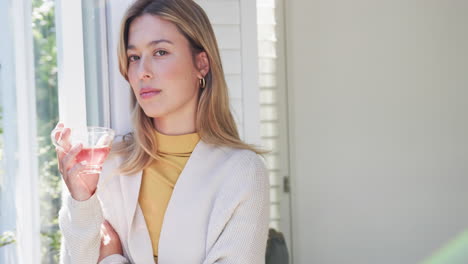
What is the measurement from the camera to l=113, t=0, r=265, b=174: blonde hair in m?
1.78

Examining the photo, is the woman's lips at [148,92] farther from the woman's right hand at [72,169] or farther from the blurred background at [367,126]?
the blurred background at [367,126]

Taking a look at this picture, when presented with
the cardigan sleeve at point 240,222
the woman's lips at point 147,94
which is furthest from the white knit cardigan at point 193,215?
the woman's lips at point 147,94

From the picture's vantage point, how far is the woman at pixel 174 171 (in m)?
1.70

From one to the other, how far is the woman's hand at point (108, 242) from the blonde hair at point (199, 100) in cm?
17

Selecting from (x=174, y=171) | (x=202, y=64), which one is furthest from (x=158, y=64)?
(x=174, y=171)

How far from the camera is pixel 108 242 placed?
1773mm

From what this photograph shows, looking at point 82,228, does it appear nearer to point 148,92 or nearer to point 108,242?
point 108,242

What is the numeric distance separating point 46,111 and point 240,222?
715 mm

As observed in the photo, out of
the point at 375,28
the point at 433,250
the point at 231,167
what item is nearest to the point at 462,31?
the point at 375,28

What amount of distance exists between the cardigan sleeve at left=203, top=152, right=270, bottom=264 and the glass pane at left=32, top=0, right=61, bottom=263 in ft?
1.87

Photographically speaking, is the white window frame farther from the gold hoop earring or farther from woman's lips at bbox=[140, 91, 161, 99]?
the gold hoop earring

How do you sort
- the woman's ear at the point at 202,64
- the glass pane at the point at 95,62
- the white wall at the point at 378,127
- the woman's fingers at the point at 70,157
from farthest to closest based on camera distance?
1. the white wall at the point at 378,127
2. the glass pane at the point at 95,62
3. the woman's ear at the point at 202,64
4. the woman's fingers at the point at 70,157

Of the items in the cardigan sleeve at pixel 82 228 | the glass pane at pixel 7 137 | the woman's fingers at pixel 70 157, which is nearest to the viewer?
the woman's fingers at pixel 70 157

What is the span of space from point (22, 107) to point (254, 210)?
2.49ft
